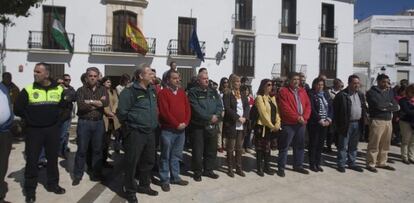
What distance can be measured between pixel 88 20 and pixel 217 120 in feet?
52.0

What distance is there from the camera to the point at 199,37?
72.8ft

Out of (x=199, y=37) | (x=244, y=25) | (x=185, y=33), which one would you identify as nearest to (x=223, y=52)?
(x=199, y=37)

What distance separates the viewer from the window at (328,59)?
84.4ft

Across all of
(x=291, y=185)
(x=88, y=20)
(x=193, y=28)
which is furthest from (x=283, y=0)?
(x=291, y=185)

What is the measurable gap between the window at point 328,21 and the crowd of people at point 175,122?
18199 mm

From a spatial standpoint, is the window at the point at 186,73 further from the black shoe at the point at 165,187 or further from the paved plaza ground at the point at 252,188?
the black shoe at the point at 165,187

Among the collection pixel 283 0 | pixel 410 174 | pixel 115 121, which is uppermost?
pixel 283 0

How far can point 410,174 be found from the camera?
7578 millimetres

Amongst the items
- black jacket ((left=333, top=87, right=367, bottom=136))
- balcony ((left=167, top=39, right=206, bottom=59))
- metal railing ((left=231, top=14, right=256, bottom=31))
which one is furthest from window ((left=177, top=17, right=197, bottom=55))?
black jacket ((left=333, top=87, right=367, bottom=136))

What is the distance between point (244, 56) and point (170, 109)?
18.0 m

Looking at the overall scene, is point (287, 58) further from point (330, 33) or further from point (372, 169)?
point (372, 169)

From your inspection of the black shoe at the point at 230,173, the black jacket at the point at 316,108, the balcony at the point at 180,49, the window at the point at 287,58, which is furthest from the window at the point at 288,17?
the black shoe at the point at 230,173

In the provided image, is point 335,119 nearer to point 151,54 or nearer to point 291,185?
point 291,185

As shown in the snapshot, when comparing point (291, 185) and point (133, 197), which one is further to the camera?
point (291, 185)
